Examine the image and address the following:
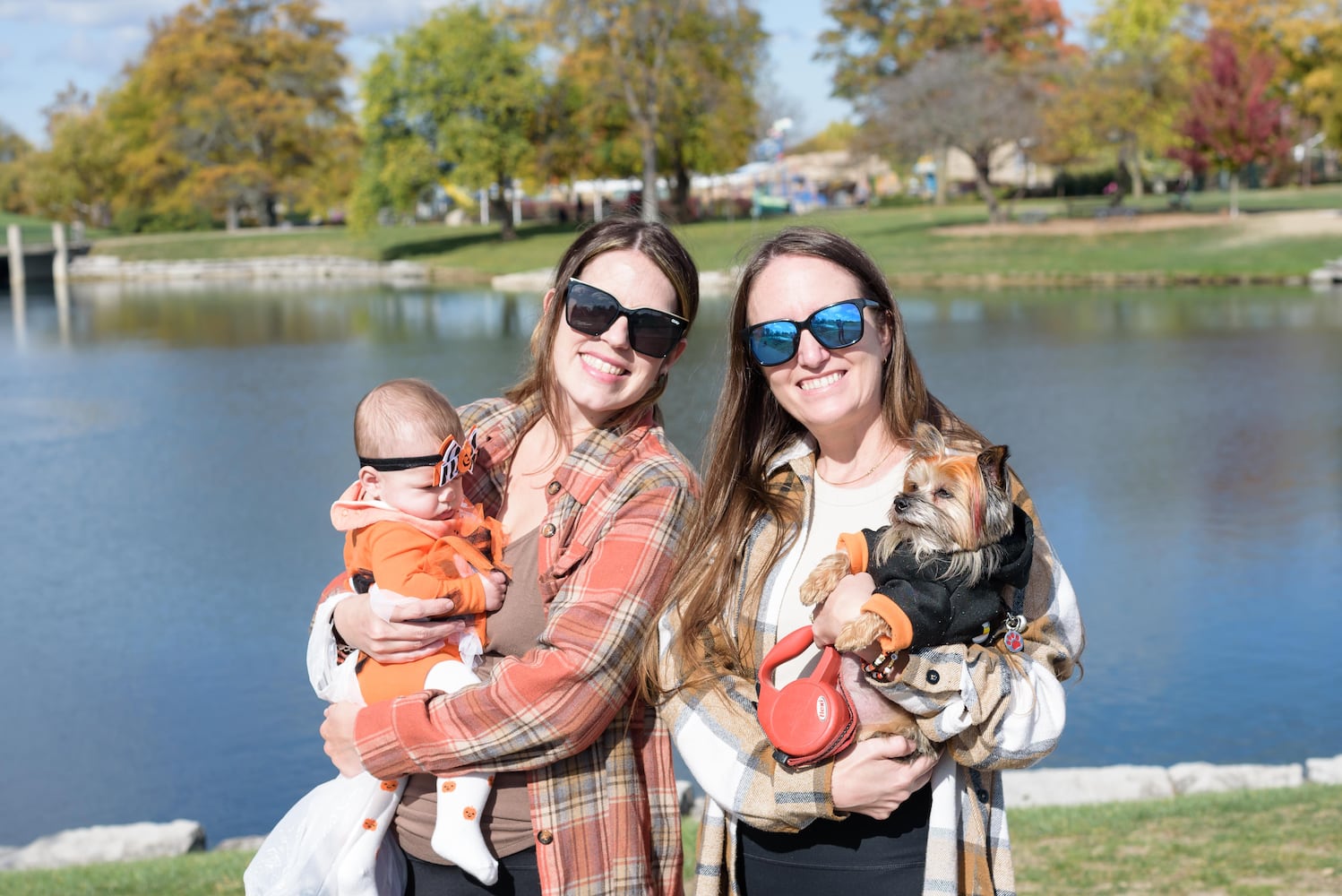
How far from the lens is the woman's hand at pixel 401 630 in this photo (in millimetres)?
2529

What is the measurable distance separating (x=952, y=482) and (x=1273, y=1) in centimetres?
5807

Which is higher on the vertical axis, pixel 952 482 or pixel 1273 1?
pixel 1273 1

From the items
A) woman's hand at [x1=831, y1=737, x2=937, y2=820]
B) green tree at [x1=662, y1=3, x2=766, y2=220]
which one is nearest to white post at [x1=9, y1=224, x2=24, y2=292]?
green tree at [x1=662, y1=3, x2=766, y2=220]

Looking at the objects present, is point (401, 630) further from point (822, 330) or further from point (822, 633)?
point (822, 330)

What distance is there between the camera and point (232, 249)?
5503 cm

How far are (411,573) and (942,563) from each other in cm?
104

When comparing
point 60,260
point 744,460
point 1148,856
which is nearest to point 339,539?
point 1148,856

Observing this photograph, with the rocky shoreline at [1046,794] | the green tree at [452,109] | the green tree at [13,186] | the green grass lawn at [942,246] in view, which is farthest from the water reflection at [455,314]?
the green tree at [13,186]

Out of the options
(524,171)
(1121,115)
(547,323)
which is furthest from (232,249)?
(547,323)

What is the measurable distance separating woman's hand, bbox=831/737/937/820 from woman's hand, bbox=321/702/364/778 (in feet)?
3.05

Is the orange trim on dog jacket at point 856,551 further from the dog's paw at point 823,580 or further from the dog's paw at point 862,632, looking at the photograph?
the dog's paw at point 862,632

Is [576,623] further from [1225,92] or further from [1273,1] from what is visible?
[1273,1]

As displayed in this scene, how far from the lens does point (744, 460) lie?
266cm

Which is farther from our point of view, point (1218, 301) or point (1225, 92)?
point (1225, 92)
